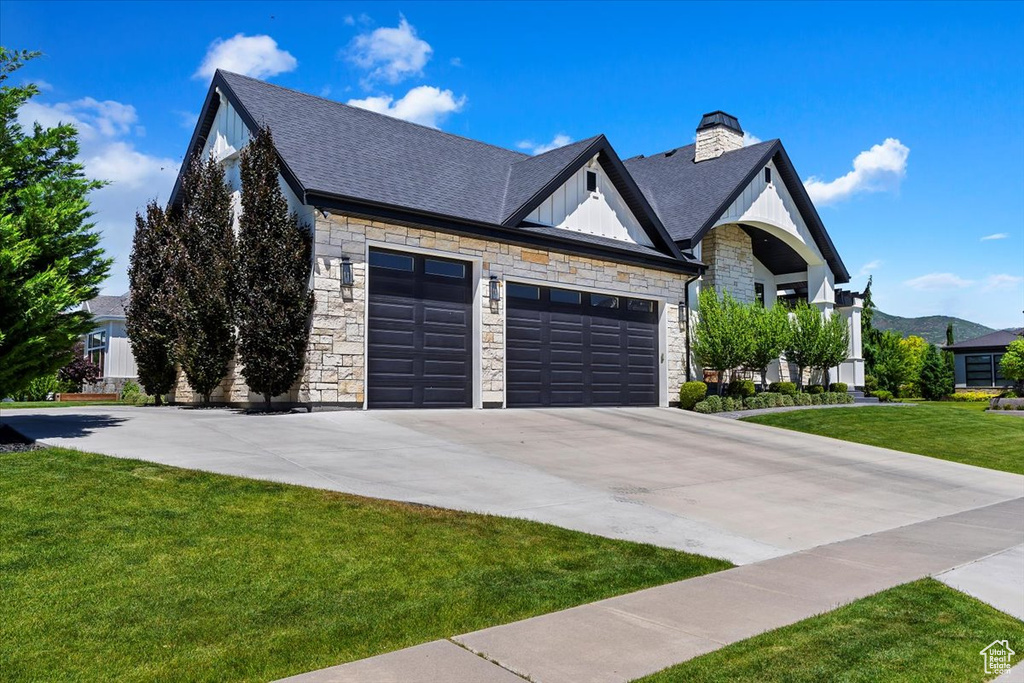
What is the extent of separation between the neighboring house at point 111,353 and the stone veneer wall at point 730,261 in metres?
24.6

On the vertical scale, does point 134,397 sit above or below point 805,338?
below

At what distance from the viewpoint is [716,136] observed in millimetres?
27609

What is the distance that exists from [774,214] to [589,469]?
18.5 meters

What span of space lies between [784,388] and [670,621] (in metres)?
22.2

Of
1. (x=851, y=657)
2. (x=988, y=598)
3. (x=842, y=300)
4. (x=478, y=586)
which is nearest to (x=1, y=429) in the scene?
(x=478, y=586)

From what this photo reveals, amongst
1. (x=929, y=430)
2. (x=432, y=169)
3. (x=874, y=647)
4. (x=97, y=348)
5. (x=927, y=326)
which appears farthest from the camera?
(x=927, y=326)

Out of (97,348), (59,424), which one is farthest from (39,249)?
(97,348)

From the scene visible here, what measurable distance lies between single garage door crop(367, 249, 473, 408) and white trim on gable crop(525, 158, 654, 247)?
3461 millimetres

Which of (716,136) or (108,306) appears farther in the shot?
(108,306)

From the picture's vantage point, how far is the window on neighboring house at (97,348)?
35.0 metres

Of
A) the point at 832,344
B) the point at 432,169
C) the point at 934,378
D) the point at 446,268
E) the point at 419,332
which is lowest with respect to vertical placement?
the point at 934,378

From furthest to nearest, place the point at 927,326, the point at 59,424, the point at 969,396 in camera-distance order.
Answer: the point at 927,326
the point at 969,396
the point at 59,424

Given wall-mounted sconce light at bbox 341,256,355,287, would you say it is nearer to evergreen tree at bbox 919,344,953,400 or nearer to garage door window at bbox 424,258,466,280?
garage door window at bbox 424,258,466,280

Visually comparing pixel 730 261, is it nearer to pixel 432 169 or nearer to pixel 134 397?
pixel 432 169
